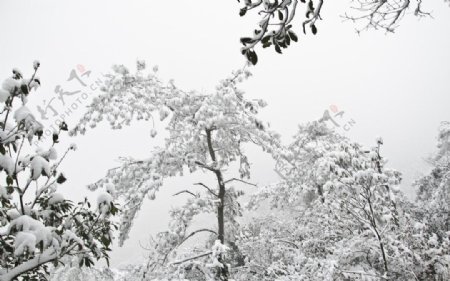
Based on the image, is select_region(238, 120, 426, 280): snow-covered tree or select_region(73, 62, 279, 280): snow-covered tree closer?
select_region(238, 120, 426, 280): snow-covered tree

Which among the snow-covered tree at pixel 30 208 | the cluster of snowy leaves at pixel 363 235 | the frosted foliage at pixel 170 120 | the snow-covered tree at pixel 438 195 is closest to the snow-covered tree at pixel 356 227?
the cluster of snowy leaves at pixel 363 235

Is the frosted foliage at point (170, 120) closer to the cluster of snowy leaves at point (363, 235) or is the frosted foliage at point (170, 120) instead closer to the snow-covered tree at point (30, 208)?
the cluster of snowy leaves at point (363, 235)

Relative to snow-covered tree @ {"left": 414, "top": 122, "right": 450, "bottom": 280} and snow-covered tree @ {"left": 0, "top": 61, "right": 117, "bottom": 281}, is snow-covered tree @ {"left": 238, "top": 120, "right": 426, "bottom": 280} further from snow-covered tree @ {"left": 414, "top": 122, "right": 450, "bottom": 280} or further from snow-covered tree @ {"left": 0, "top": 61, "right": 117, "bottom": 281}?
snow-covered tree @ {"left": 0, "top": 61, "right": 117, "bottom": 281}

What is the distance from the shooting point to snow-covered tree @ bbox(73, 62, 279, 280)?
600 cm

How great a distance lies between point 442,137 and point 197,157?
1135 centimetres

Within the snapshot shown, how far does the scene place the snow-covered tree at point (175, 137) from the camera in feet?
19.7

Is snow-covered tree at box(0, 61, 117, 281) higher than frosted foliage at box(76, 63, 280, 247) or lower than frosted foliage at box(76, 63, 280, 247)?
lower

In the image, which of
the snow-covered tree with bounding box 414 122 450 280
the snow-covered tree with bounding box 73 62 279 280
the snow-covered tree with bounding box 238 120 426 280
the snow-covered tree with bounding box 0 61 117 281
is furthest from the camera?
the snow-covered tree with bounding box 414 122 450 280

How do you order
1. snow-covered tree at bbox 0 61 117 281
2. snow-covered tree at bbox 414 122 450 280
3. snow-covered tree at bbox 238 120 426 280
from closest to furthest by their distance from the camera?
snow-covered tree at bbox 0 61 117 281 < snow-covered tree at bbox 238 120 426 280 < snow-covered tree at bbox 414 122 450 280

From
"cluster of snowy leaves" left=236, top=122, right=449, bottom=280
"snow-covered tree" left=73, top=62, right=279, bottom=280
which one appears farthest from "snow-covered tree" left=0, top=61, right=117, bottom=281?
"cluster of snowy leaves" left=236, top=122, right=449, bottom=280

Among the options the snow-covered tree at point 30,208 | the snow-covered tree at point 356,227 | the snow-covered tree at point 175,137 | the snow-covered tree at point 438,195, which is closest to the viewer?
the snow-covered tree at point 30,208

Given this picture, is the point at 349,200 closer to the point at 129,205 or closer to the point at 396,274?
the point at 396,274

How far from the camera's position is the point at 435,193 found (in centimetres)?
1227

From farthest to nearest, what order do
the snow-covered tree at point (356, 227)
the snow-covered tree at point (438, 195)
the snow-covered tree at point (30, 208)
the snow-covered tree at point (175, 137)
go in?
the snow-covered tree at point (438, 195) → the snow-covered tree at point (175, 137) → the snow-covered tree at point (356, 227) → the snow-covered tree at point (30, 208)
